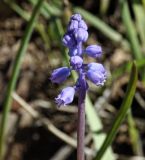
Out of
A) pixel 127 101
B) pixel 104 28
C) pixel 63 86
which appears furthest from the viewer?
pixel 104 28

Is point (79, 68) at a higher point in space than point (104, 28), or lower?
lower

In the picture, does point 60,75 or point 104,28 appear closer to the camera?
point 60,75

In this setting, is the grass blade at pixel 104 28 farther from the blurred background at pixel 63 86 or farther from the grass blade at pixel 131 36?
the grass blade at pixel 131 36

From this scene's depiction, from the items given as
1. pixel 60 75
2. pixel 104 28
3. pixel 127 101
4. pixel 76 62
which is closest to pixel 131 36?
pixel 104 28

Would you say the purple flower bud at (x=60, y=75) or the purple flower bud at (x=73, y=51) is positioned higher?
the purple flower bud at (x=73, y=51)

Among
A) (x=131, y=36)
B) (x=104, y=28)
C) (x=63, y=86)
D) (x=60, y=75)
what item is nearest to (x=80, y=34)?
(x=60, y=75)

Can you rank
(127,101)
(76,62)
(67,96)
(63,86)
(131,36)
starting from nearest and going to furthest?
(76,62)
(67,96)
(127,101)
(131,36)
(63,86)

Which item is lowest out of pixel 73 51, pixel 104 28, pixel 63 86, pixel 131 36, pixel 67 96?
pixel 67 96

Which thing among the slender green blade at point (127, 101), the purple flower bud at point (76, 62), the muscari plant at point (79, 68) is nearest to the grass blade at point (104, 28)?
the slender green blade at point (127, 101)

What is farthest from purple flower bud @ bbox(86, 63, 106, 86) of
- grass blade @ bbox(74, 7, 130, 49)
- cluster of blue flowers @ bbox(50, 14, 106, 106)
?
grass blade @ bbox(74, 7, 130, 49)

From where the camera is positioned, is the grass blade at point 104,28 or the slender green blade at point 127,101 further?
the grass blade at point 104,28

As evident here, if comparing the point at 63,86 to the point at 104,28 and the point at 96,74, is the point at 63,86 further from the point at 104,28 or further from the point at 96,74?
the point at 96,74
